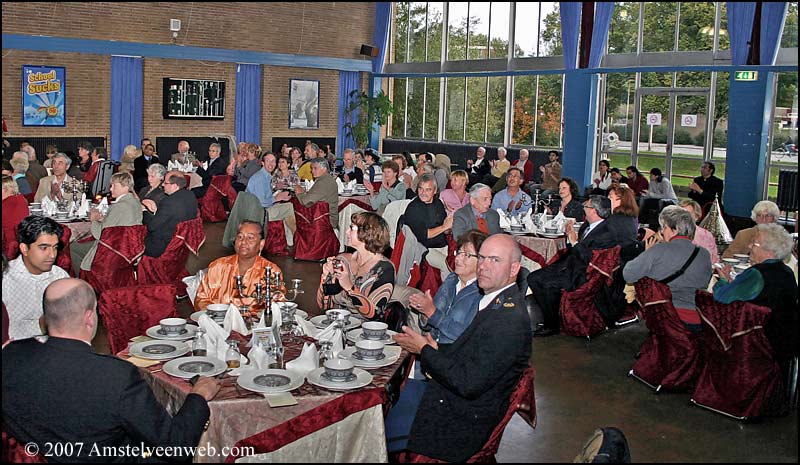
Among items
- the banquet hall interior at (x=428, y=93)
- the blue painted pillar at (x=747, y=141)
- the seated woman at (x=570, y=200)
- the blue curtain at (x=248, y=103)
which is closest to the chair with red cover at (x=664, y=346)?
the banquet hall interior at (x=428, y=93)

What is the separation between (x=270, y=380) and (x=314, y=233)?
21.3 feet

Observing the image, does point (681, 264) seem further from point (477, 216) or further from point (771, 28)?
point (771, 28)

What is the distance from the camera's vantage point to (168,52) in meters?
17.3

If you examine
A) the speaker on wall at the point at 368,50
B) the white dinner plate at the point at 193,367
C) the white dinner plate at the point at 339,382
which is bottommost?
the white dinner plate at the point at 339,382

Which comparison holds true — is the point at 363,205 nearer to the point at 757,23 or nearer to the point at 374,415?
the point at 374,415

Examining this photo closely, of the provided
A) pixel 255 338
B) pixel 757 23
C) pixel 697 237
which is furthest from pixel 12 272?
pixel 757 23

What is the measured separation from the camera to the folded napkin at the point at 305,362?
11.6 ft

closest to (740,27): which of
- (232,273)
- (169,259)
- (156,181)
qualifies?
(156,181)

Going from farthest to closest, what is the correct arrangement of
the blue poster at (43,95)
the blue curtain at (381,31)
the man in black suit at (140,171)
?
the blue curtain at (381,31), the blue poster at (43,95), the man in black suit at (140,171)

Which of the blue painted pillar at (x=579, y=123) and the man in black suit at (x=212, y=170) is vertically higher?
the blue painted pillar at (x=579, y=123)

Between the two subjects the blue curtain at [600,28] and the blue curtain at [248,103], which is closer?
the blue curtain at [600,28]

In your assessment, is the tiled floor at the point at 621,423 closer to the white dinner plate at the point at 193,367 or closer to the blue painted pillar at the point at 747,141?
the white dinner plate at the point at 193,367

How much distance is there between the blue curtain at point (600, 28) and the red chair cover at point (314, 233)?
8569 mm

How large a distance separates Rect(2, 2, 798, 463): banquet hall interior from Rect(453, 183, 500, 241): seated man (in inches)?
39.3
